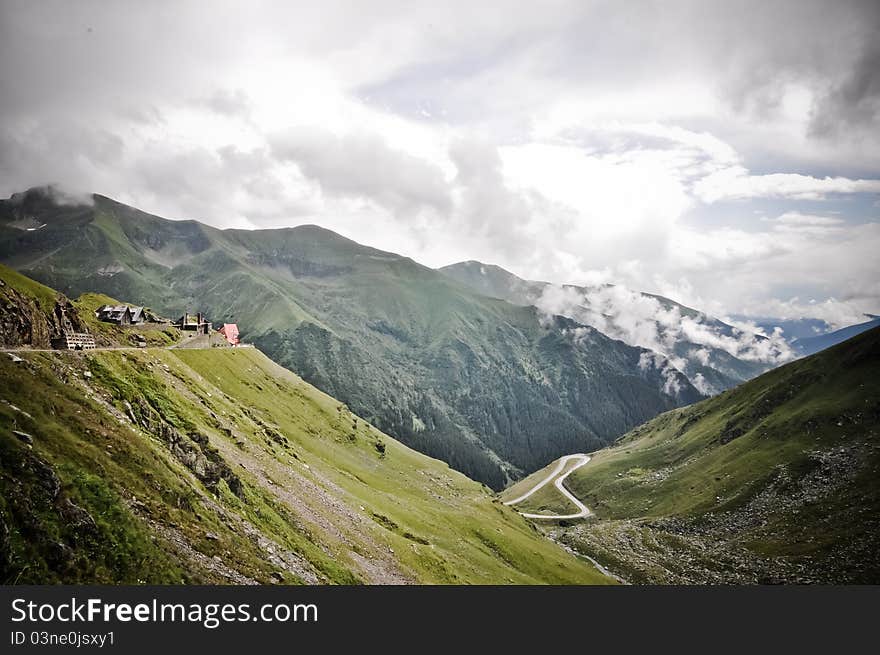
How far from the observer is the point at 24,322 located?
52.5m

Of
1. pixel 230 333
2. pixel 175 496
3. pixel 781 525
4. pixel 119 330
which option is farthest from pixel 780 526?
pixel 119 330

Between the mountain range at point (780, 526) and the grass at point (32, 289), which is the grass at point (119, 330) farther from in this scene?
the mountain range at point (780, 526)

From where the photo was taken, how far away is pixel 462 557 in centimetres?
8731

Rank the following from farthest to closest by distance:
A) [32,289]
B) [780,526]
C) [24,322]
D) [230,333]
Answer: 1. [780,526]
2. [230,333]
3. [32,289]
4. [24,322]

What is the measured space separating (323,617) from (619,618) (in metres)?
22.2

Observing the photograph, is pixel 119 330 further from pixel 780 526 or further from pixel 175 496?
pixel 780 526

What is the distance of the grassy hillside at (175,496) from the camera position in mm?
30578

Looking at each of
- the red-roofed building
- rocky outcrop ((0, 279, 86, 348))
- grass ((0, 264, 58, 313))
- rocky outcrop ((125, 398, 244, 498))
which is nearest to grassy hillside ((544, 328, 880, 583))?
the red-roofed building

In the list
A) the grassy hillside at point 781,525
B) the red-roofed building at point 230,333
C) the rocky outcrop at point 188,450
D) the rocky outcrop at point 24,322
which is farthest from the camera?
the red-roofed building at point 230,333

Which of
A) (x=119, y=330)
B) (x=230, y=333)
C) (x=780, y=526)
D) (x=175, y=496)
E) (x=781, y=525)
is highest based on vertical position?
(x=230, y=333)

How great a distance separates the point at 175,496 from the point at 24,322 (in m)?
29.3

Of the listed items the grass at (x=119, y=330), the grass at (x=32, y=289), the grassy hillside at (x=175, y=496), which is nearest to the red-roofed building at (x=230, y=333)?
the grass at (x=119, y=330)

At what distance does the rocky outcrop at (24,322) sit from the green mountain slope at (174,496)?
690 centimetres

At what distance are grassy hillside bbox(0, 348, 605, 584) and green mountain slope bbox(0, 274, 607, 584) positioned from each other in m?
0.11
